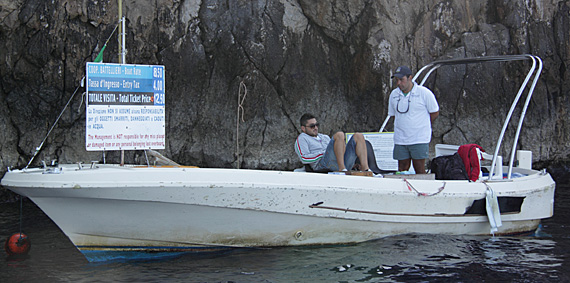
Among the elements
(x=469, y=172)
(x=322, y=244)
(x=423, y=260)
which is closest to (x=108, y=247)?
(x=322, y=244)

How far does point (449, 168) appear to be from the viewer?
6660 millimetres

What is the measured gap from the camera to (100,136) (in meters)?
5.46

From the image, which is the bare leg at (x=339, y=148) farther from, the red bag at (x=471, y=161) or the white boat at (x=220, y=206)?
the red bag at (x=471, y=161)

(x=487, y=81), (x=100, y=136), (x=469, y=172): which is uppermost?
(x=487, y=81)

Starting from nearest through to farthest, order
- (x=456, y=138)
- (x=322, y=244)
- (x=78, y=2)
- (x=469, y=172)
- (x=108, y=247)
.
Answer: (x=108, y=247) → (x=322, y=244) → (x=469, y=172) → (x=78, y=2) → (x=456, y=138)

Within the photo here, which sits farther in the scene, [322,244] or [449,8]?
[449,8]

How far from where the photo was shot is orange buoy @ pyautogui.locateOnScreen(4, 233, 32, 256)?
6.00 metres

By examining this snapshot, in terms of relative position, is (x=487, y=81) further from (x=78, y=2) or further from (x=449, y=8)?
(x=78, y=2)

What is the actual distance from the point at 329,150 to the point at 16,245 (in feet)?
11.5

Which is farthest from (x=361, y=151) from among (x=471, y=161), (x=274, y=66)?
(x=274, y=66)

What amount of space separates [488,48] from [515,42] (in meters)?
0.81

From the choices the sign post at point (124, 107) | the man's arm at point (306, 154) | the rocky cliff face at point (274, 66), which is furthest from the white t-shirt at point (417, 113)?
the rocky cliff face at point (274, 66)

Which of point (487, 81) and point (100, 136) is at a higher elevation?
point (487, 81)

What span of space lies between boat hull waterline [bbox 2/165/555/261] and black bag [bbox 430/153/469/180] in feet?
1.58
